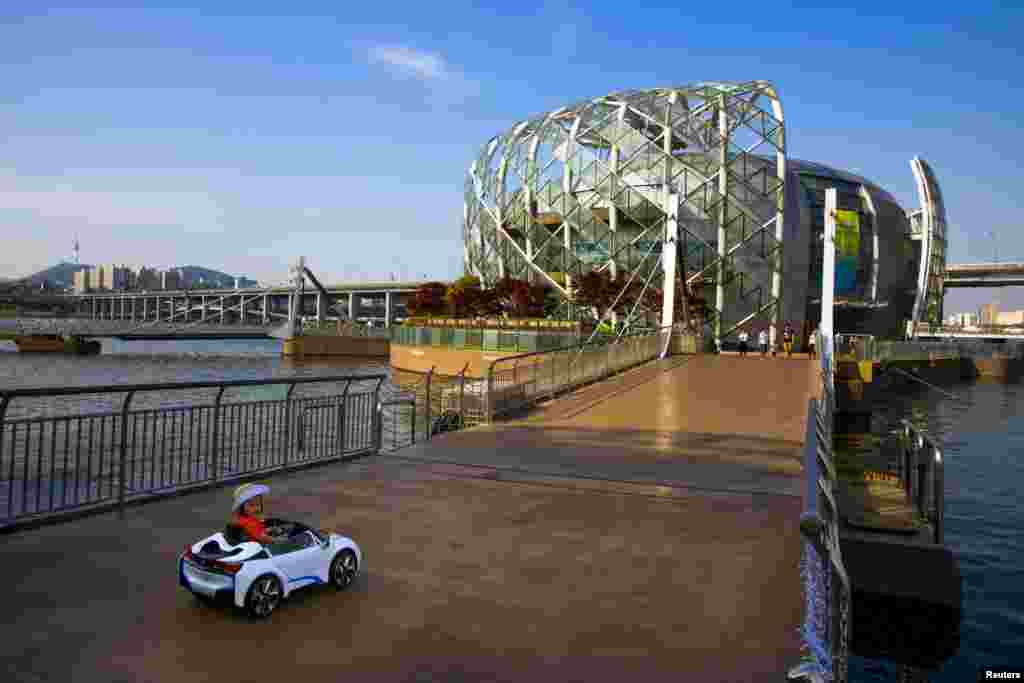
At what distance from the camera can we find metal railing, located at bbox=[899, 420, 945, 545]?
974cm

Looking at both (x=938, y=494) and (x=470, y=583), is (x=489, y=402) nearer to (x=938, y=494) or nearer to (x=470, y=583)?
(x=938, y=494)

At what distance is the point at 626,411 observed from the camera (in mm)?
17875

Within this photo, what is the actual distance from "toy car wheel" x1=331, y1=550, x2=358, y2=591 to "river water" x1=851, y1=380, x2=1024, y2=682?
5078 millimetres

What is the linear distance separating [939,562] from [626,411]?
9371mm

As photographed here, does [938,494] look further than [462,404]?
No

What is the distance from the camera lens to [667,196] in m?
58.2

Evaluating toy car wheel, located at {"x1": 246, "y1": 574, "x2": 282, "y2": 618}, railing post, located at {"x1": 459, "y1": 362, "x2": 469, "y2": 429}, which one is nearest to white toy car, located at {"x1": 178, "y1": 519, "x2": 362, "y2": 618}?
toy car wheel, located at {"x1": 246, "y1": 574, "x2": 282, "y2": 618}

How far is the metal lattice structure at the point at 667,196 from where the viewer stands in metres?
59.9

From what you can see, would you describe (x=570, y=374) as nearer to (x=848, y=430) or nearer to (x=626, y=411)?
(x=626, y=411)

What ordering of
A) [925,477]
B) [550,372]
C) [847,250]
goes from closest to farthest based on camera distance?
[925,477] → [550,372] → [847,250]

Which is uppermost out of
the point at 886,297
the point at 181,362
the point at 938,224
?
the point at 938,224

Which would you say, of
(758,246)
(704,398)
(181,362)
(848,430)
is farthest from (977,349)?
(181,362)

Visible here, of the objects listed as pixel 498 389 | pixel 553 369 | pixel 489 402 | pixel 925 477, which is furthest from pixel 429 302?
pixel 925 477

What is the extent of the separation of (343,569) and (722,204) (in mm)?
57732
